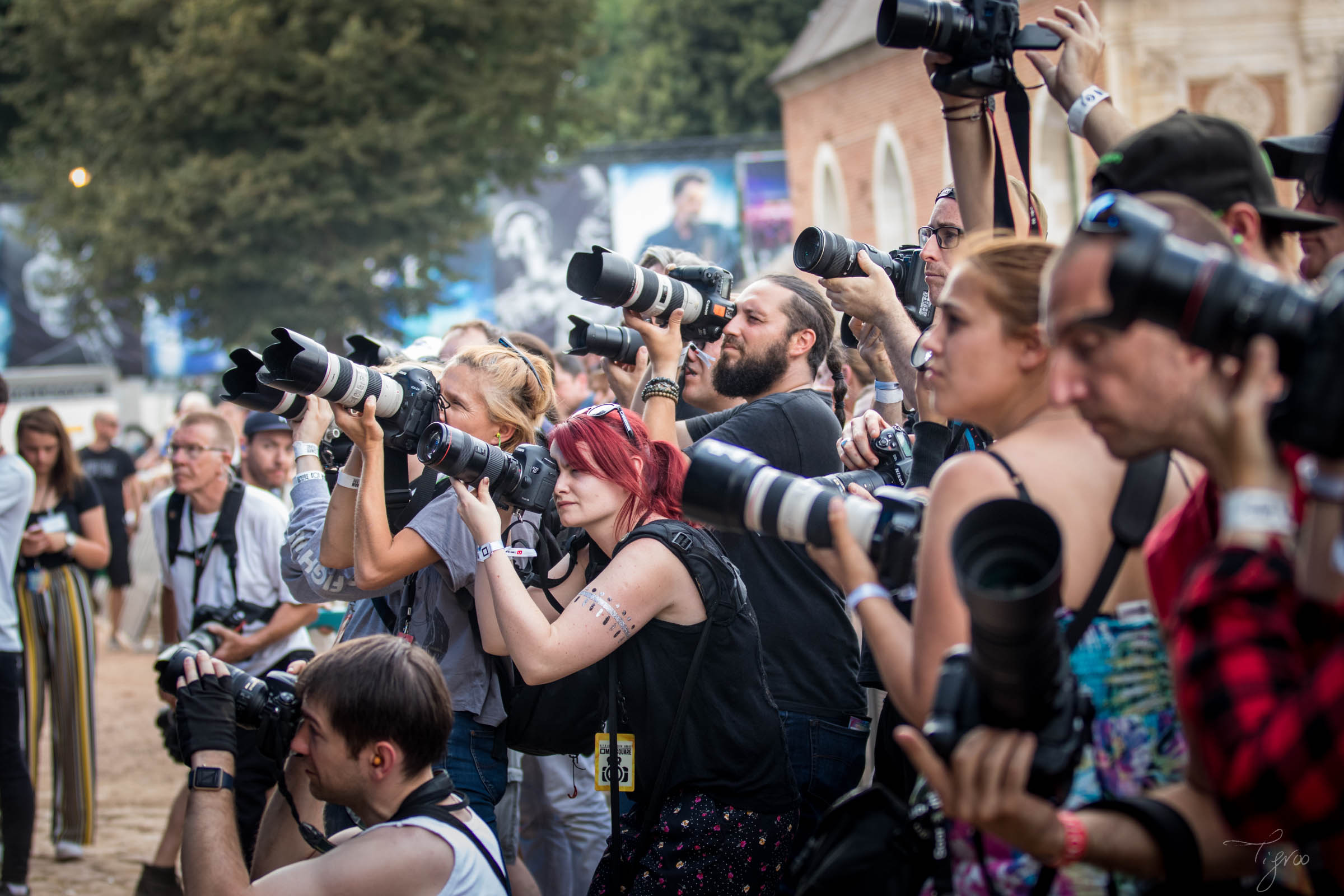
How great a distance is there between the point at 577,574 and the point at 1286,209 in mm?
2025

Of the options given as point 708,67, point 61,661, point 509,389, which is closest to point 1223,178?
point 509,389

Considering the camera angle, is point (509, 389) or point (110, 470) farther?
point (110, 470)

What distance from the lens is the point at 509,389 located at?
3742 mm

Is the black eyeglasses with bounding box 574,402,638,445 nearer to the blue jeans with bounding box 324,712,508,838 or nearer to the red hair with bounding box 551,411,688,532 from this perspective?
the red hair with bounding box 551,411,688,532

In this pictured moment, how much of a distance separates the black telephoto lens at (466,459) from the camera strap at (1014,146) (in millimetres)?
1355

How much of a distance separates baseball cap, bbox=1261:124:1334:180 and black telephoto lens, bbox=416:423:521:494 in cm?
188

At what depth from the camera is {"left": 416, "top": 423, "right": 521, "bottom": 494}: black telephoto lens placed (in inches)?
123

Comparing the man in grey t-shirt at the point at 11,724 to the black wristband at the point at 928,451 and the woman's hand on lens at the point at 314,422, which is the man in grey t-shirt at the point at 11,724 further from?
the black wristband at the point at 928,451

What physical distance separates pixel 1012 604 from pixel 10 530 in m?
5.37

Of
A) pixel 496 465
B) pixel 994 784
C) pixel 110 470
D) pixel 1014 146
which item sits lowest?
pixel 110 470

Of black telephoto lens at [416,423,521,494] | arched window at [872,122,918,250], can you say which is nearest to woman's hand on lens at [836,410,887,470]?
black telephoto lens at [416,423,521,494]

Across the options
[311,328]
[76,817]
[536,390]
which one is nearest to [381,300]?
[311,328]

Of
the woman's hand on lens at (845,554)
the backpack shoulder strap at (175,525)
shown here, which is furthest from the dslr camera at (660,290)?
the backpack shoulder strap at (175,525)

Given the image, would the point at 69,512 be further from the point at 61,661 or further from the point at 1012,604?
the point at 1012,604
